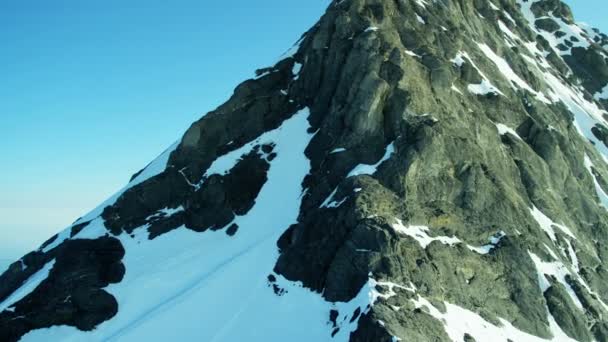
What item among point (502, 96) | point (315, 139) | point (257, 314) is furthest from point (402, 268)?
point (502, 96)

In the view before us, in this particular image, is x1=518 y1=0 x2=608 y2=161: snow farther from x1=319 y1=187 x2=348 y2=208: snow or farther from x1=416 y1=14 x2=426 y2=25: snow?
x1=319 y1=187 x2=348 y2=208: snow

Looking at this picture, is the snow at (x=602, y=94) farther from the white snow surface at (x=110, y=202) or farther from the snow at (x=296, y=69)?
the white snow surface at (x=110, y=202)

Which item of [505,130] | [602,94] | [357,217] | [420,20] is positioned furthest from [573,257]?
[602,94]

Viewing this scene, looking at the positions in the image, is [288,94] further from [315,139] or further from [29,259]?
[29,259]

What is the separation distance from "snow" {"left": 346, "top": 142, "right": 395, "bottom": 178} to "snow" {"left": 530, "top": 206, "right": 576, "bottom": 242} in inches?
628

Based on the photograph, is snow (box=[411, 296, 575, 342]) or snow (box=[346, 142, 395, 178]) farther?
snow (box=[346, 142, 395, 178])

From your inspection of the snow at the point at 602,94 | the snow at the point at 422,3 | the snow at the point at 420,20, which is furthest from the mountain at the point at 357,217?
the snow at the point at 602,94

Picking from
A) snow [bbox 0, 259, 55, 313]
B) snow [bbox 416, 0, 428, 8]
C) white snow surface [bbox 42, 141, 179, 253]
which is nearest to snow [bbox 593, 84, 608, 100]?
snow [bbox 416, 0, 428, 8]

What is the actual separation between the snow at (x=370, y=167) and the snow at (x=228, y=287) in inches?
304

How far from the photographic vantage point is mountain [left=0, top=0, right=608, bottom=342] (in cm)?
4906

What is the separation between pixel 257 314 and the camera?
168ft

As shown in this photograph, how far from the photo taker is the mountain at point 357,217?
49062 millimetres

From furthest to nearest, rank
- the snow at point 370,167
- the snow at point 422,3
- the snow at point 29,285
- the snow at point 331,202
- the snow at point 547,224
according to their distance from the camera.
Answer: the snow at point 422,3 → the snow at point 547,224 → the snow at point 29,285 → the snow at point 370,167 → the snow at point 331,202

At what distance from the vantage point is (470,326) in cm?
4659
